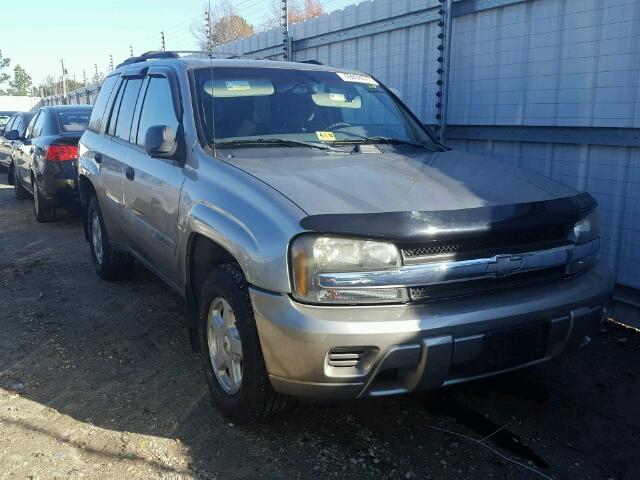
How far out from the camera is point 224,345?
3.10 metres

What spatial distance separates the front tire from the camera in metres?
2.79

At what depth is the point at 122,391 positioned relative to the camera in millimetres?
3547

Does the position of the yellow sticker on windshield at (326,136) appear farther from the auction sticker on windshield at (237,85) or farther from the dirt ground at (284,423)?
the dirt ground at (284,423)

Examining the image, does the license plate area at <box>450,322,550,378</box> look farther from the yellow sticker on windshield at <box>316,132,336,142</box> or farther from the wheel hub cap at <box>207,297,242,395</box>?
the yellow sticker on windshield at <box>316,132,336,142</box>

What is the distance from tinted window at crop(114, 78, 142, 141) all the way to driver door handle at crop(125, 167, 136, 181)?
374 millimetres

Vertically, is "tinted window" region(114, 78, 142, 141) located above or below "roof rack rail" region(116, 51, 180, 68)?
below

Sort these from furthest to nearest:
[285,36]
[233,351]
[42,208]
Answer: [285,36]
[42,208]
[233,351]

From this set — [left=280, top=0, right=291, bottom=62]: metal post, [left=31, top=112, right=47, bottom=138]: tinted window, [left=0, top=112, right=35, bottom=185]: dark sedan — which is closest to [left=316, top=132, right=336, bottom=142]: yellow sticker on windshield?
[left=280, top=0, right=291, bottom=62]: metal post

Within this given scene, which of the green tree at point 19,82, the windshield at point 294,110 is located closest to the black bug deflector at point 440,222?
the windshield at point 294,110

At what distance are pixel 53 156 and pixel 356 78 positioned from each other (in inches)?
201

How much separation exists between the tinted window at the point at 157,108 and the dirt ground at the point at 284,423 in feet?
4.91

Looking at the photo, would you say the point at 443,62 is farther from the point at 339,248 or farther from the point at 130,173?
the point at 339,248

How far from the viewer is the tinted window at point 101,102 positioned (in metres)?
5.41

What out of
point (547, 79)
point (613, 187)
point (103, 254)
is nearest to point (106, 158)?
point (103, 254)
